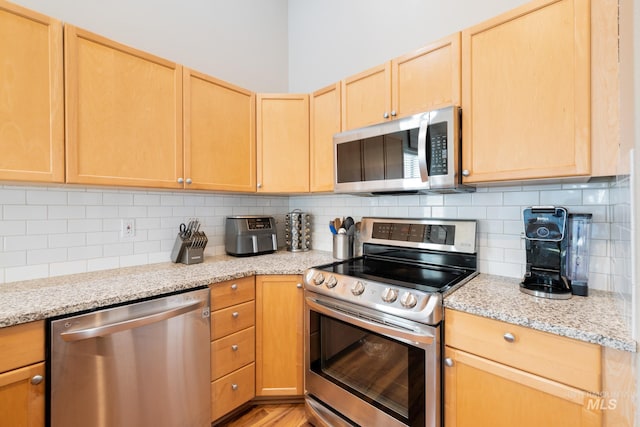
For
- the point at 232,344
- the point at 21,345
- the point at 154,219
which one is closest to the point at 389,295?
the point at 232,344

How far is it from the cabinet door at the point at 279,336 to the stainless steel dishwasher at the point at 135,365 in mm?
350

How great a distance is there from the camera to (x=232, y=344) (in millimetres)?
1662

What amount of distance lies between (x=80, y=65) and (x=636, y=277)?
2.35 metres

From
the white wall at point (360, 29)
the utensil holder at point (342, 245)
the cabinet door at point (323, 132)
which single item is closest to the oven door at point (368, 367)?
the utensil holder at point (342, 245)

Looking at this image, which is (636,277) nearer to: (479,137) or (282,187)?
(479,137)

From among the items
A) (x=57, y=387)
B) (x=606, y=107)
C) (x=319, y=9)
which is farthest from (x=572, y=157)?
(x=319, y=9)

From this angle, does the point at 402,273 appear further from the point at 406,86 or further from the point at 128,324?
the point at 128,324

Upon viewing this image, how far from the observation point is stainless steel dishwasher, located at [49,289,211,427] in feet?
3.67

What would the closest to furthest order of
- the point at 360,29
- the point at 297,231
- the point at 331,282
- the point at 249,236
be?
the point at 331,282
the point at 249,236
the point at 360,29
the point at 297,231

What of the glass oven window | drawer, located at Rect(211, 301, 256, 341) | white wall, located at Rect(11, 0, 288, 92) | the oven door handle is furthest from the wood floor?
white wall, located at Rect(11, 0, 288, 92)

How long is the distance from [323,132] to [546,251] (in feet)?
4.93

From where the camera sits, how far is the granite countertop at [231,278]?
0.95 meters

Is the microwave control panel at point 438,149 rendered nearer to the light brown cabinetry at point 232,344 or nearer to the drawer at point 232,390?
the light brown cabinetry at point 232,344

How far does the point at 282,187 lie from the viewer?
214cm
